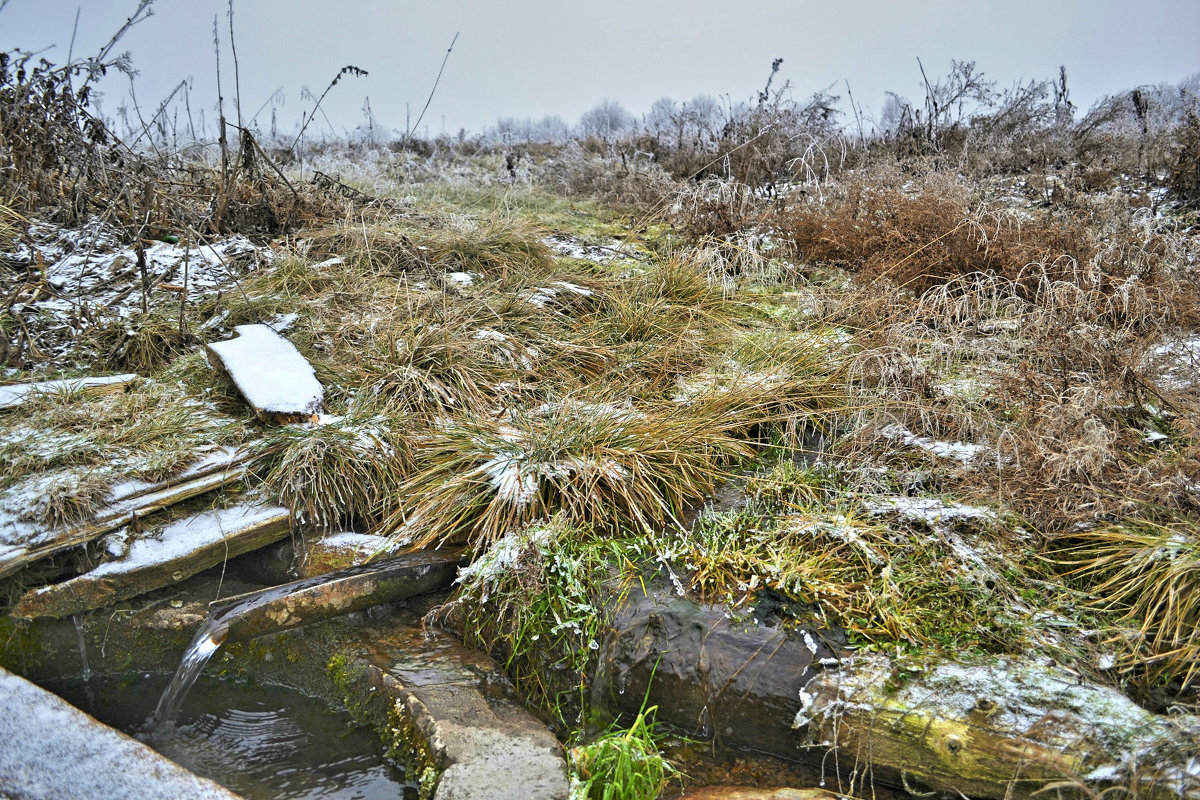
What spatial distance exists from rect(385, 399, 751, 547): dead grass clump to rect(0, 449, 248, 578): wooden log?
75 centimetres

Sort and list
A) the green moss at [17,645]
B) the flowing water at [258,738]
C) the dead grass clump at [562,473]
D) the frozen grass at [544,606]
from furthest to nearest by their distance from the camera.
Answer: the dead grass clump at [562,473]
the green moss at [17,645]
the frozen grass at [544,606]
the flowing water at [258,738]

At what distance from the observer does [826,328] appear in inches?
177

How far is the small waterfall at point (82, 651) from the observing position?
2.80 m

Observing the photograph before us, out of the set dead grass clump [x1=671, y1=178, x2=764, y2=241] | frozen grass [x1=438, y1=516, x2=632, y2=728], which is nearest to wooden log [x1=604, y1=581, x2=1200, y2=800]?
frozen grass [x1=438, y1=516, x2=632, y2=728]

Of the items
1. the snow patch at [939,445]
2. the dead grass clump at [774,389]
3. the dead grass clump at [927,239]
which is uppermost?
the dead grass clump at [927,239]

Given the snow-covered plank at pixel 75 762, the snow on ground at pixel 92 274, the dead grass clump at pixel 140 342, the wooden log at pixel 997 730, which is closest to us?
the wooden log at pixel 997 730

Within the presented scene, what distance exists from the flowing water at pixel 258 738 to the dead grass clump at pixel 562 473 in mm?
748

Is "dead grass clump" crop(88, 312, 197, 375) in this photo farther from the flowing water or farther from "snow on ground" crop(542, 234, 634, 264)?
"snow on ground" crop(542, 234, 634, 264)

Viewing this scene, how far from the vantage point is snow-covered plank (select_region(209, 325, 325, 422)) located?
11.5ft

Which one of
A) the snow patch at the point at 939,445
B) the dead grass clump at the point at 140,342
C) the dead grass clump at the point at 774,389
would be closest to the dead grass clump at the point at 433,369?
the dead grass clump at the point at 774,389

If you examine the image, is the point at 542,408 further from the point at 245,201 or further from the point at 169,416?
the point at 245,201

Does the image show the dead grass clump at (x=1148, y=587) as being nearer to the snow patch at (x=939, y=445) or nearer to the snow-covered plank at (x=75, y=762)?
the snow patch at (x=939, y=445)

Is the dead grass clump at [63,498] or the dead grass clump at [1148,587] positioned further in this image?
the dead grass clump at [63,498]

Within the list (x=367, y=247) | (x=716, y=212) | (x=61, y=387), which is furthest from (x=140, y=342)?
(x=716, y=212)
